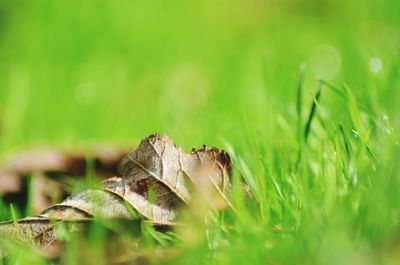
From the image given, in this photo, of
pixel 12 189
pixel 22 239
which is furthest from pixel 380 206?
pixel 12 189

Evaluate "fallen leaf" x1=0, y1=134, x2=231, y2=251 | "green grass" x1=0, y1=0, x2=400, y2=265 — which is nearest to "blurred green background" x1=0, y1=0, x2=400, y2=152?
"green grass" x1=0, y1=0, x2=400, y2=265

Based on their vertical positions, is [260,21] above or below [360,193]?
above

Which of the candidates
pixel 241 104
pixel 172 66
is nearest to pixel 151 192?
pixel 241 104

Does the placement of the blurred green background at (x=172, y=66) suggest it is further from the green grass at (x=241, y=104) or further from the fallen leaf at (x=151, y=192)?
the fallen leaf at (x=151, y=192)

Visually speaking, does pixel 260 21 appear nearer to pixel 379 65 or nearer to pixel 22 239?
pixel 379 65

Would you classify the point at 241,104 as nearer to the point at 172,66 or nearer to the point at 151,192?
the point at 151,192

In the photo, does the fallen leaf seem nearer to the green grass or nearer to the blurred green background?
the green grass
